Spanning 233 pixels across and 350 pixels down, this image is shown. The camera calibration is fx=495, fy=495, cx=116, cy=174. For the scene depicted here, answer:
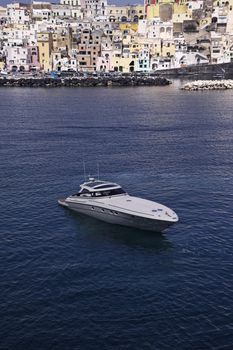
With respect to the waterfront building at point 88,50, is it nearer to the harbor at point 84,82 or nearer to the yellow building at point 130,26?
the harbor at point 84,82

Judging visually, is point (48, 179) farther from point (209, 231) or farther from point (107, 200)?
point (209, 231)

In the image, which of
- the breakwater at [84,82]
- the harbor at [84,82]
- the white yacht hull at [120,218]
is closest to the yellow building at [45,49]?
the harbor at [84,82]

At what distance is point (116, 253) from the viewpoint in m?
25.1

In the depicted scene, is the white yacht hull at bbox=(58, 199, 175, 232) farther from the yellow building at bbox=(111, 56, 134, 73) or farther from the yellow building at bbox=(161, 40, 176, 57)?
the yellow building at bbox=(161, 40, 176, 57)

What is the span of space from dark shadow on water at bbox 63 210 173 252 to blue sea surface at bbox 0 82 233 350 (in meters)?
0.06

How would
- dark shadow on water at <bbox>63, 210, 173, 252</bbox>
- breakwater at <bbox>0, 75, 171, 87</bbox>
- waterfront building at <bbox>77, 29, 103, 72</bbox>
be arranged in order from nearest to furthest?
dark shadow on water at <bbox>63, 210, 173, 252</bbox> < breakwater at <bbox>0, 75, 171, 87</bbox> < waterfront building at <bbox>77, 29, 103, 72</bbox>

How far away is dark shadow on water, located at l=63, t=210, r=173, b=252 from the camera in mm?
26250

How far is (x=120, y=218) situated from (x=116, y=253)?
338 cm

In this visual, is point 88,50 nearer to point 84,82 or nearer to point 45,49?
point 45,49

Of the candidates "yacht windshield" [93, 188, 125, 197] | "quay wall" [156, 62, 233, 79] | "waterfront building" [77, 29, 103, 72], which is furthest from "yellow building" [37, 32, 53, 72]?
"yacht windshield" [93, 188, 125, 197]

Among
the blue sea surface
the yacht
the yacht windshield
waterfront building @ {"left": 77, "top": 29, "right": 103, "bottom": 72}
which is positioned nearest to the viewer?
the blue sea surface

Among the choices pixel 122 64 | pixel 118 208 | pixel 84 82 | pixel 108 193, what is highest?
pixel 122 64

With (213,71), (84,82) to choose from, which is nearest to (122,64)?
(84,82)

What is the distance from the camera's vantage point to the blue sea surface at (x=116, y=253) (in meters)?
18.5
